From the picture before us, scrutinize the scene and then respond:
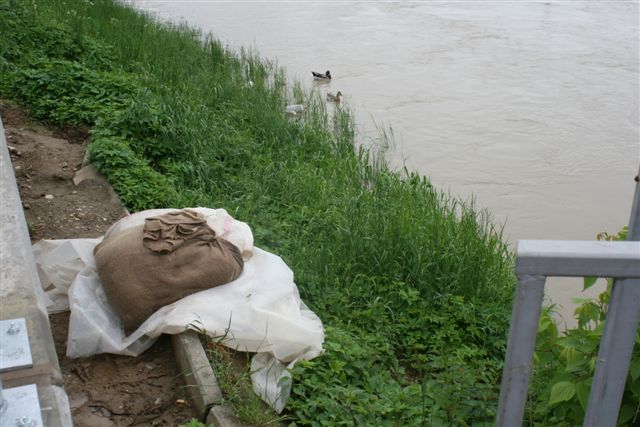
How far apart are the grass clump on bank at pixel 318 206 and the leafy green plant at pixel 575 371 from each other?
0.44 m

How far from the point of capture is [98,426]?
3045mm

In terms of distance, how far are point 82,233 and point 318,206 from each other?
1.77 m

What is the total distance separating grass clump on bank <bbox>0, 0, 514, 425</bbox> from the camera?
3.46 m

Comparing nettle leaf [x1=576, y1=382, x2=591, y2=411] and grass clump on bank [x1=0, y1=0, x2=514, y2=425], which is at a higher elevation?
nettle leaf [x1=576, y1=382, x2=591, y2=411]

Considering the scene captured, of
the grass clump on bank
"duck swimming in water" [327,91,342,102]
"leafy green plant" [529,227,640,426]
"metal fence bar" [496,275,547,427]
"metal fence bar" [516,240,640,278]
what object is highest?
"metal fence bar" [516,240,640,278]

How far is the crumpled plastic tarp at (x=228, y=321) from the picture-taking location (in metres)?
3.39

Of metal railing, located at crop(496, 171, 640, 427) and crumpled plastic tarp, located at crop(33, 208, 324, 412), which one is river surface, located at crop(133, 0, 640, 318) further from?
metal railing, located at crop(496, 171, 640, 427)

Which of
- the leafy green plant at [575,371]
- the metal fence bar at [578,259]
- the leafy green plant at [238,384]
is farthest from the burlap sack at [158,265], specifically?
the metal fence bar at [578,259]

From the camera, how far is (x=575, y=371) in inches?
98.1

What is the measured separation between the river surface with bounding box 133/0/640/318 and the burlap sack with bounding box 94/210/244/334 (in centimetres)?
296

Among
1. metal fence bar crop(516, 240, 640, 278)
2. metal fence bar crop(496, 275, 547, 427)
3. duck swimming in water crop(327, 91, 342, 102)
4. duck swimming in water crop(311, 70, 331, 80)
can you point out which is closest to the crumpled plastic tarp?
metal fence bar crop(496, 275, 547, 427)

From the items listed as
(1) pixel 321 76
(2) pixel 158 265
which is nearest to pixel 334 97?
(1) pixel 321 76

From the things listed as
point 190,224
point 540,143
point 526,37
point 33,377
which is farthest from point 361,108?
point 33,377

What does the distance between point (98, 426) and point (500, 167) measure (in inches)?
231
